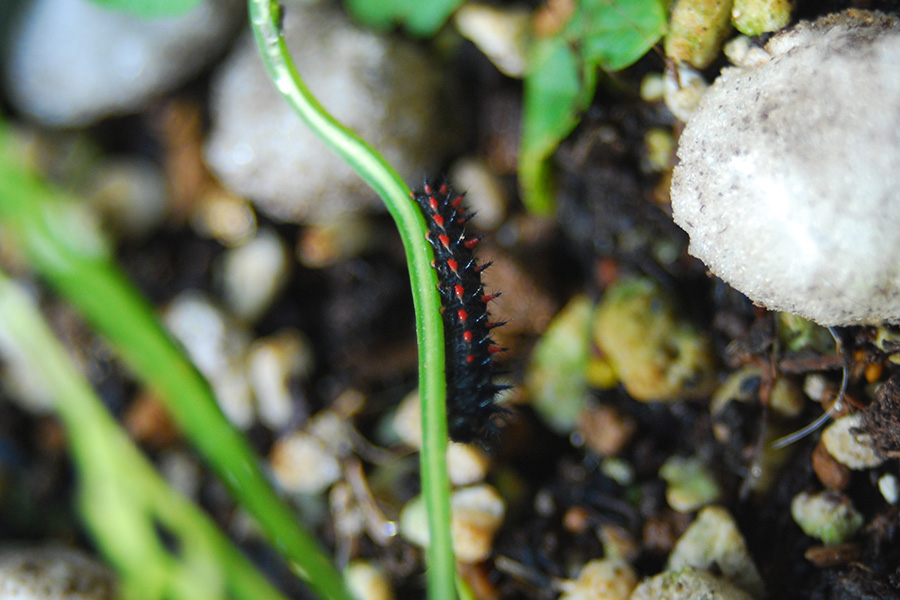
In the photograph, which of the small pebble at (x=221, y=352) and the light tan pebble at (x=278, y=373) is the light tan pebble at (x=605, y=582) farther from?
the small pebble at (x=221, y=352)

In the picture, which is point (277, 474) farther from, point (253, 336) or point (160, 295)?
point (160, 295)

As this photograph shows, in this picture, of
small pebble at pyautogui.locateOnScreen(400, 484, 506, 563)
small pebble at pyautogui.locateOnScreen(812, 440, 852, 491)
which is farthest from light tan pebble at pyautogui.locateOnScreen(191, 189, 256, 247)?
small pebble at pyautogui.locateOnScreen(812, 440, 852, 491)

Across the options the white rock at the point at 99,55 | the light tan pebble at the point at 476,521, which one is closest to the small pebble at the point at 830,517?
the light tan pebble at the point at 476,521

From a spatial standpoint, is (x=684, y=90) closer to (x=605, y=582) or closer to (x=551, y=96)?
(x=551, y=96)

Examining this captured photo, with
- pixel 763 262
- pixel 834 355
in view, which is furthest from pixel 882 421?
pixel 763 262

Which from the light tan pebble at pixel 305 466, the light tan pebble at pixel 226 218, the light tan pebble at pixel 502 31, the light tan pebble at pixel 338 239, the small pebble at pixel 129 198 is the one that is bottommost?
the light tan pebble at pixel 305 466

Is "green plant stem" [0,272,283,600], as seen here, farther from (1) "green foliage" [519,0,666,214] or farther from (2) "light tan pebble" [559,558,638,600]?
(1) "green foliage" [519,0,666,214]

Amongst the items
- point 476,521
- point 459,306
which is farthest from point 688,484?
point 459,306
